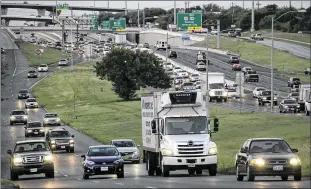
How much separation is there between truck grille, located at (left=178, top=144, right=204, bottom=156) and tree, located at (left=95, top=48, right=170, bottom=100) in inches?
3626

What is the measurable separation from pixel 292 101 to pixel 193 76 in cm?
5465

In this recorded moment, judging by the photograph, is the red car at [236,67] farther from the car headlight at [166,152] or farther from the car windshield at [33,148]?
the car headlight at [166,152]

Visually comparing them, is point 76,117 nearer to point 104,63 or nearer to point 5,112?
point 5,112

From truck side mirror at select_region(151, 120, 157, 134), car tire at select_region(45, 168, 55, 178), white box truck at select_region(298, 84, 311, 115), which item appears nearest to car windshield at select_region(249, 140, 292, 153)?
truck side mirror at select_region(151, 120, 157, 134)

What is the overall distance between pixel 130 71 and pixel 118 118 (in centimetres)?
2851

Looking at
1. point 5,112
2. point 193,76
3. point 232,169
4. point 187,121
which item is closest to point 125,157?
point 232,169

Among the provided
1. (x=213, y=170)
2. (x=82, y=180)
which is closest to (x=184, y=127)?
(x=213, y=170)

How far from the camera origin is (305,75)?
493ft

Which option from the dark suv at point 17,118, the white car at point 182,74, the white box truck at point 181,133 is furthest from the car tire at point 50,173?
the white car at point 182,74

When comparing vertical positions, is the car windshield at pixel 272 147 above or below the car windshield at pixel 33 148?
above

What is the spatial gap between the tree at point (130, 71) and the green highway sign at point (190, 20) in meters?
8.84

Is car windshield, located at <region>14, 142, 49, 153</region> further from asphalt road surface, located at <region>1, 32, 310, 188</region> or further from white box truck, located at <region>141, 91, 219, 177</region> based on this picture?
white box truck, located at <region>141, 91, 219, 177</region>

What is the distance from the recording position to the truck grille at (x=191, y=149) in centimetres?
3859

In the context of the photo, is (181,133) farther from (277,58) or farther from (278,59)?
(277,58)
